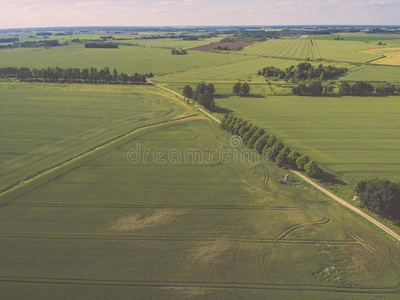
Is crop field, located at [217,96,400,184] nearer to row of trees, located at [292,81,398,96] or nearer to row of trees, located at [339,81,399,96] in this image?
row of trees, located at [292,81,398,96]

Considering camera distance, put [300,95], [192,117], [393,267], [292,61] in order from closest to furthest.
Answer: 1. [393,267]
2. [192,117]
3. [300,95]
4. [292,61]

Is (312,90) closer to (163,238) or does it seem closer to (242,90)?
(242,90)

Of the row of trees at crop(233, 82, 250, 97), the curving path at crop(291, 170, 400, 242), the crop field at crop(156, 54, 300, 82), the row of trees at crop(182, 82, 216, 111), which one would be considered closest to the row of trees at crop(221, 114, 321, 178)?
the curving path at crop(291, 170, 400, 242)

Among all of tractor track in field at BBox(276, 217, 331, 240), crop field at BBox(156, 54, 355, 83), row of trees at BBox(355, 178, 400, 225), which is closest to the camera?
tractor track in field at BBox(276, 217, 331, 240)

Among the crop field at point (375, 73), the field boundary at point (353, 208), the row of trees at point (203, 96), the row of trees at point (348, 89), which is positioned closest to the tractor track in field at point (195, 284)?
the field boundary at point (353, 208)

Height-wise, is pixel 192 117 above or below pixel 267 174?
above

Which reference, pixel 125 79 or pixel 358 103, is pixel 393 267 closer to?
pixel 358 103

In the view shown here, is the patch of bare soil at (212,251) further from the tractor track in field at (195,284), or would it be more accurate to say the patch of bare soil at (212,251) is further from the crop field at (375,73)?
the crop field at (375,73)

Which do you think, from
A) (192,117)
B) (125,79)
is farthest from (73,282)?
(125,79)
